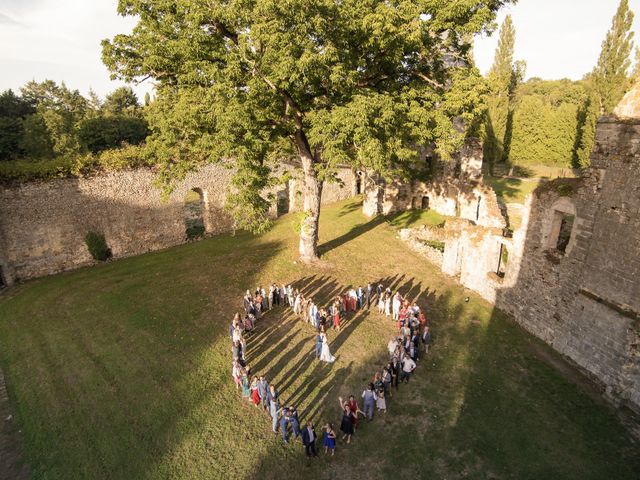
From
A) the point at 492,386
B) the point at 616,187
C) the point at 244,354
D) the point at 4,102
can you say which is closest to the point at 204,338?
the point at 244,354

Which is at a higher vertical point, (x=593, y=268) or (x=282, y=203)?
(x=593, y=268)

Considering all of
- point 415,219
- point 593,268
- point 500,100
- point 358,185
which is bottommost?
point 415,219

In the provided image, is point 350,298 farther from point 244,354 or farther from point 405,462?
point 405,462

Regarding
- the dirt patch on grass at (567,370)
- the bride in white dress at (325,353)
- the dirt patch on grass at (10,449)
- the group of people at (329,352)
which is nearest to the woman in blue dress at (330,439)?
the group of people at (329,352)

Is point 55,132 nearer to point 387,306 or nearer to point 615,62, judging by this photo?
point 387,306

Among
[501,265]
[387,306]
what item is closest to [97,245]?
[387,306]
